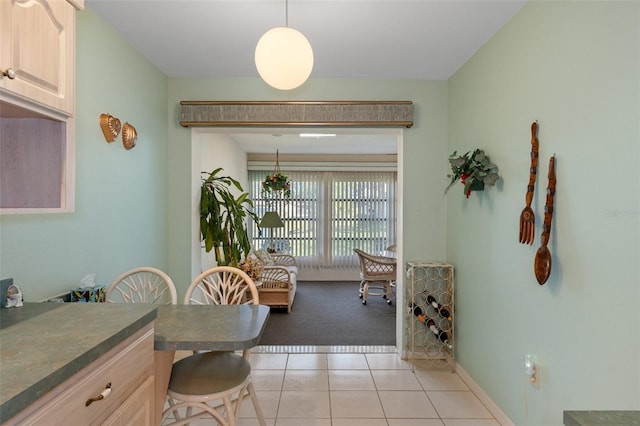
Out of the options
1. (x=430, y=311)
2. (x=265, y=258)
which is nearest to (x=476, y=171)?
(x=430, y=311)

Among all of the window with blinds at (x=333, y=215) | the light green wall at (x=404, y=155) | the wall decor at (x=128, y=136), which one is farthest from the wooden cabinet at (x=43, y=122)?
the window with blinds at (x=333, y=215)

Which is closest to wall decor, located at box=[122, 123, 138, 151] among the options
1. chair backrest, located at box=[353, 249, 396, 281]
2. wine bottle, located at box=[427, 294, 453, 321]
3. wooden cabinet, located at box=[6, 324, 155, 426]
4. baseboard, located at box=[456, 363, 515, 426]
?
wooden cabinet, located at box=[6, 324, 155, 426]

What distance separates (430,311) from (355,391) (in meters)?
0.96

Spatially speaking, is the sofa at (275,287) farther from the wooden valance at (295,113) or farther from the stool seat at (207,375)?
the stool seat at (207,375)

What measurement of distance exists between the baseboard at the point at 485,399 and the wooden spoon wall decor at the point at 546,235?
3.38ft

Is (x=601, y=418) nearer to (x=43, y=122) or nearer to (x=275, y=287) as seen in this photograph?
(x=43, y=122)

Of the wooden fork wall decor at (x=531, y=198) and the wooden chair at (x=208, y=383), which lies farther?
the wooden fork wall decor at (x=531, y=198)

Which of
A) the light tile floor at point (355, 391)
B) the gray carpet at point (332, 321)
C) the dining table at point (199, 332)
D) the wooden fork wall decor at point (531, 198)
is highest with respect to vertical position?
the wooden fork wall decor at point (531, 198)

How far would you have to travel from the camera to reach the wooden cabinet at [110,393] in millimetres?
806

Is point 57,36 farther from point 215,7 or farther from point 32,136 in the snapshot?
point 215,7

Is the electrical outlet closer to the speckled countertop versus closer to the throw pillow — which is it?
the speckled countertop

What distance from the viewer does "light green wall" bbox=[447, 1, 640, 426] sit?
1.22 m

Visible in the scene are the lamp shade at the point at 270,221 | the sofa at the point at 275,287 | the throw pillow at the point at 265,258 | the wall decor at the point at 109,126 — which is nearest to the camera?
the wall decor at the point at 109,126

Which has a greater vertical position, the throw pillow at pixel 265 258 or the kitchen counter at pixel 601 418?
the kitchen counter at pixel 601 418
